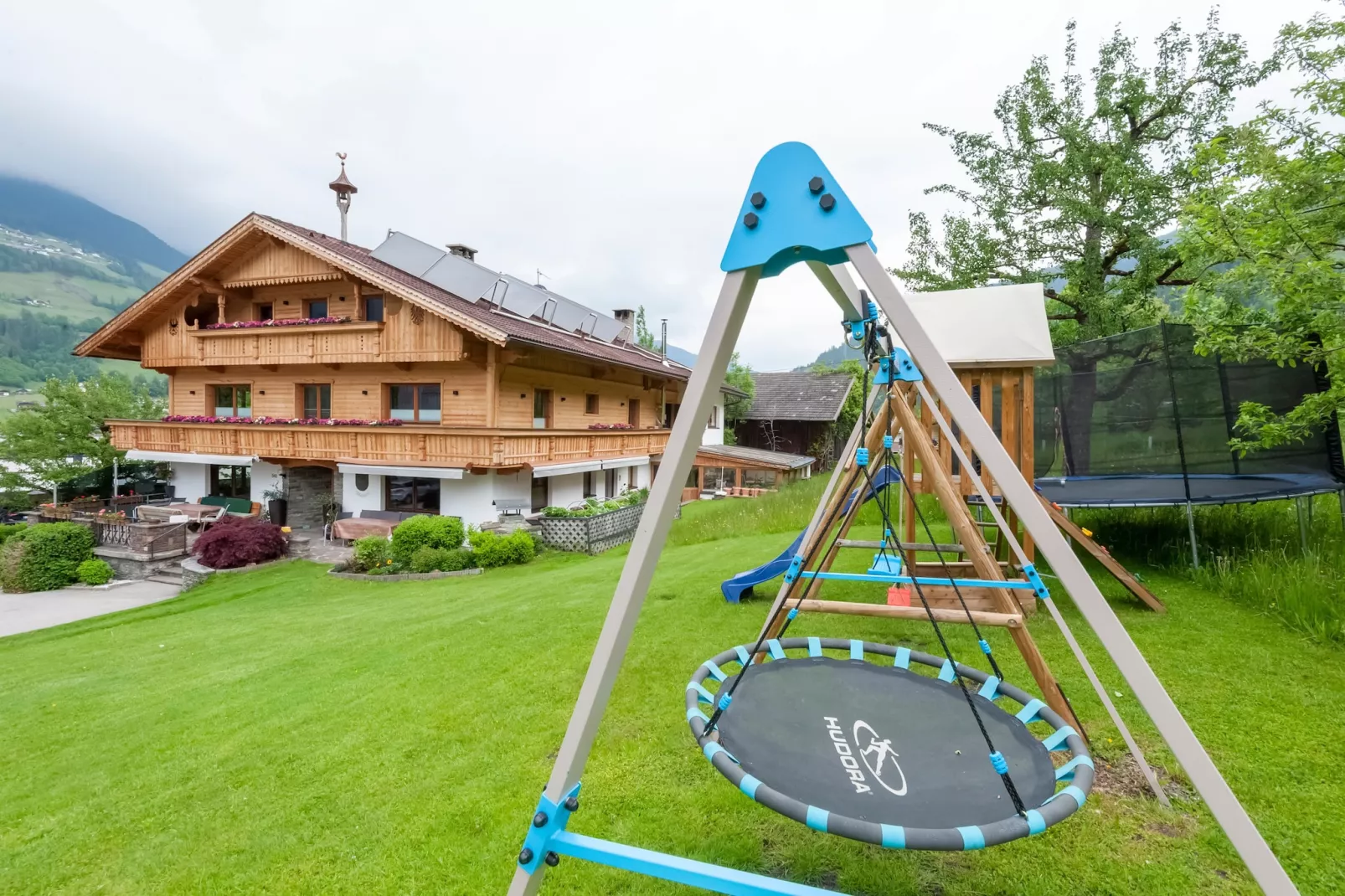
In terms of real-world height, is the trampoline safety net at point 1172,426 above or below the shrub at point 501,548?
above

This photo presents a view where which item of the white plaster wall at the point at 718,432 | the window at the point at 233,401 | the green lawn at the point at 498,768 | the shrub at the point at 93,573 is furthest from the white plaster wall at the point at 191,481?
the white plaster wall at the point at 718,432

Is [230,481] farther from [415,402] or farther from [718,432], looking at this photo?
[718,432]

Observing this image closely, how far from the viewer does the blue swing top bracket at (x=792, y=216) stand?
177 cm

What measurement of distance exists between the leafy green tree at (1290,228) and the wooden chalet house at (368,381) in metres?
12.2

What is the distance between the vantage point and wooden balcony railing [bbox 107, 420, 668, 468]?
13.2 meters

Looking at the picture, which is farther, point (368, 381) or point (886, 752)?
point (368, 381)

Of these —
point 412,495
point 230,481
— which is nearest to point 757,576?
point 412,495

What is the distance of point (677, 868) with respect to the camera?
5.51 feet

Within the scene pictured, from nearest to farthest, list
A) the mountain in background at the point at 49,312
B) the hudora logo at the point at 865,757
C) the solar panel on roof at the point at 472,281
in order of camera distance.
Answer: the hudora logo at the point at 865,757, the solar panel on roof at the point at 472,281, the mountain in background at the point at 49,312

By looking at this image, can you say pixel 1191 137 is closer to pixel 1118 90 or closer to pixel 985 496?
pixel 1118 90

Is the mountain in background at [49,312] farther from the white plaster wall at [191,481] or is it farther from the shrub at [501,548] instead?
the shrub at [501,548]

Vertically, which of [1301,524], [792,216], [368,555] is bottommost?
[368,555]

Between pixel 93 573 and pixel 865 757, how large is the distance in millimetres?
17741

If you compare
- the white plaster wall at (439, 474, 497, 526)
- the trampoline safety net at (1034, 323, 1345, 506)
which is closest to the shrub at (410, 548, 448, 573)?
the white plaster wall at (439, 474, 497, 526)
